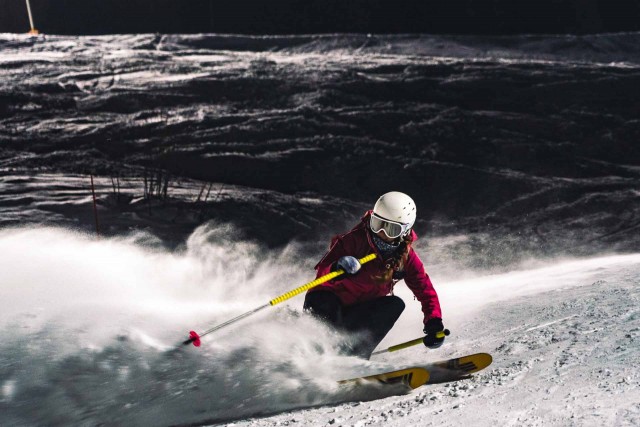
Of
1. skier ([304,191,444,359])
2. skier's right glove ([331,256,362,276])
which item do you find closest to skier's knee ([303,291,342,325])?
skier ([304,191,444,359])

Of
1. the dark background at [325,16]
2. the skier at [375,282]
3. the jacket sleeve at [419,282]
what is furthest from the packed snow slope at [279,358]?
the dark background at [325,16]

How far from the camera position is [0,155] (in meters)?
11.9

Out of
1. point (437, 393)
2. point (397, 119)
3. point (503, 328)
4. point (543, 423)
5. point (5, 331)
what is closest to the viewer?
point (543, 423)

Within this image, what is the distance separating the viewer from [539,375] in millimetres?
3537

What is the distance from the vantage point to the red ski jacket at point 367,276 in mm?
4293

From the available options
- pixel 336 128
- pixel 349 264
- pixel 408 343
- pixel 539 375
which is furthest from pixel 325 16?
pixel 539 375

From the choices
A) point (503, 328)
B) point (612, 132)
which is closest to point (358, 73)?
point (612, 132)

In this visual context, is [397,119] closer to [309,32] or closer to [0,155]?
[309,32]

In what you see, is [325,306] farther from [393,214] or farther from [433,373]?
[433,373]

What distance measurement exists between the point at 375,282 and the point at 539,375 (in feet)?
3.81

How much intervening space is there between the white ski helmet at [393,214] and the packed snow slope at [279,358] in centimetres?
71

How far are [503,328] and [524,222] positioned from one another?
6558 mm

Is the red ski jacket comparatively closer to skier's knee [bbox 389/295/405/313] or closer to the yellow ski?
skier's knee [bbox 389/295/405/313]

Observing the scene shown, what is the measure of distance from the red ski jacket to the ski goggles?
9 centimetres
